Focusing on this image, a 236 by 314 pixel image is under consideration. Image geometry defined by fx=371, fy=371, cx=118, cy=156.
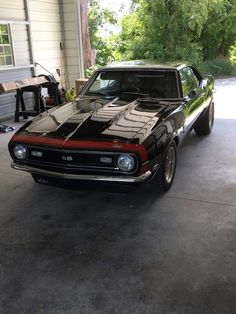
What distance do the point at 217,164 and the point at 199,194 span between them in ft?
3.58

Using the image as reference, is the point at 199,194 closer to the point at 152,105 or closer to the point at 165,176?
the point at 165,176

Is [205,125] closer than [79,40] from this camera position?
Yes

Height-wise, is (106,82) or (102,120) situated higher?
(106,82)

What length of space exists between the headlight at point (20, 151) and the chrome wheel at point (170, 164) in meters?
1.51

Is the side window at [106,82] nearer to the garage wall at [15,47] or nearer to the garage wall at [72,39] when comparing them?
the garage wall at [15,47]

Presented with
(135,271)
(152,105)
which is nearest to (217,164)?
(152,105)

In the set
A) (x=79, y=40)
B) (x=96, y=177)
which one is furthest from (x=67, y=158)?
(x=79, y=40)

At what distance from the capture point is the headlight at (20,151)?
3791 millimetres

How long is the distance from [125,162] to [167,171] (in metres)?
0.94

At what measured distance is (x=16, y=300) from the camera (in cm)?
259

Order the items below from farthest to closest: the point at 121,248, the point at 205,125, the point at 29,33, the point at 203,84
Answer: the point at 29,33, the point at 205,125, the point at 203,84, the point at 121,248

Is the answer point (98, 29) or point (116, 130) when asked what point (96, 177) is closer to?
point (116, 130)

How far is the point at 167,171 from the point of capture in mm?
4211

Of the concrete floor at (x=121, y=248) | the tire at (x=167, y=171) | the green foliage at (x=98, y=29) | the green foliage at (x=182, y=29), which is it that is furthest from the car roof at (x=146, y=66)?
the green foliage at (x=98, y=29)
